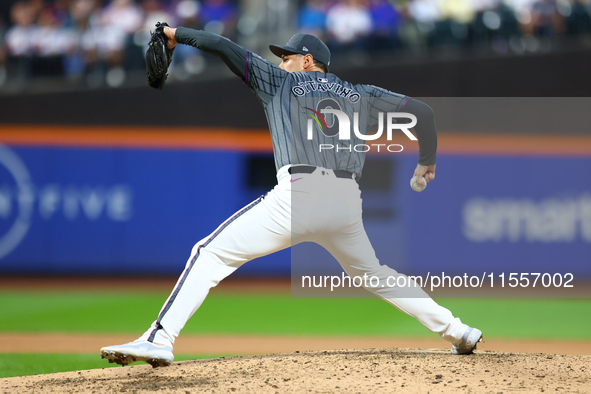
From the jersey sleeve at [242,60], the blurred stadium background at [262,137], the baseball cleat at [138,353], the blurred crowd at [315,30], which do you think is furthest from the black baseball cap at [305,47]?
the blurred crowd at [315,30]

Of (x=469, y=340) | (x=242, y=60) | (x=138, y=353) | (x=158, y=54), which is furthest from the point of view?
(x=469, y=340)

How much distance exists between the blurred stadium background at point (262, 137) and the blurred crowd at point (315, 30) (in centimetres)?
2

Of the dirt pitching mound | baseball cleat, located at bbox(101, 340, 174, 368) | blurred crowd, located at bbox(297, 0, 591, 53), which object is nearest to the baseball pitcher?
baseball cleat, located at bbox(101, 340, 174, 368)

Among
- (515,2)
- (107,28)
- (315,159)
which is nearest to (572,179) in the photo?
(515,2)

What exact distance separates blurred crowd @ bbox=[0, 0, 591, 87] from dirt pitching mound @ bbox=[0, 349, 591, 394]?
23.2 feet

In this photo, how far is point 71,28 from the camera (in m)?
10.8

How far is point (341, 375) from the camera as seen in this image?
377cm

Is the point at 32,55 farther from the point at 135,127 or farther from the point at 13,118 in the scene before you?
the point at 135,127

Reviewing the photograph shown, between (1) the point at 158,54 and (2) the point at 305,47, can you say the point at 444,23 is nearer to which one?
(2) the point at 305,47

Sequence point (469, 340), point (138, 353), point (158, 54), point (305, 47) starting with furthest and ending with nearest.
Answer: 1. point (469, 340)
2. point (305, 47)
3. point (158, 54)
4. point (138, 353)

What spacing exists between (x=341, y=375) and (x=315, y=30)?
24.4ft

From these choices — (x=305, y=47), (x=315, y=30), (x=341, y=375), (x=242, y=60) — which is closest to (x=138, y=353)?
(x=341, y=375)

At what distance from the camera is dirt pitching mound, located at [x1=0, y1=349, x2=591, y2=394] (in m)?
3.54

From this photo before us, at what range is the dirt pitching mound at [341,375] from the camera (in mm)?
3535
